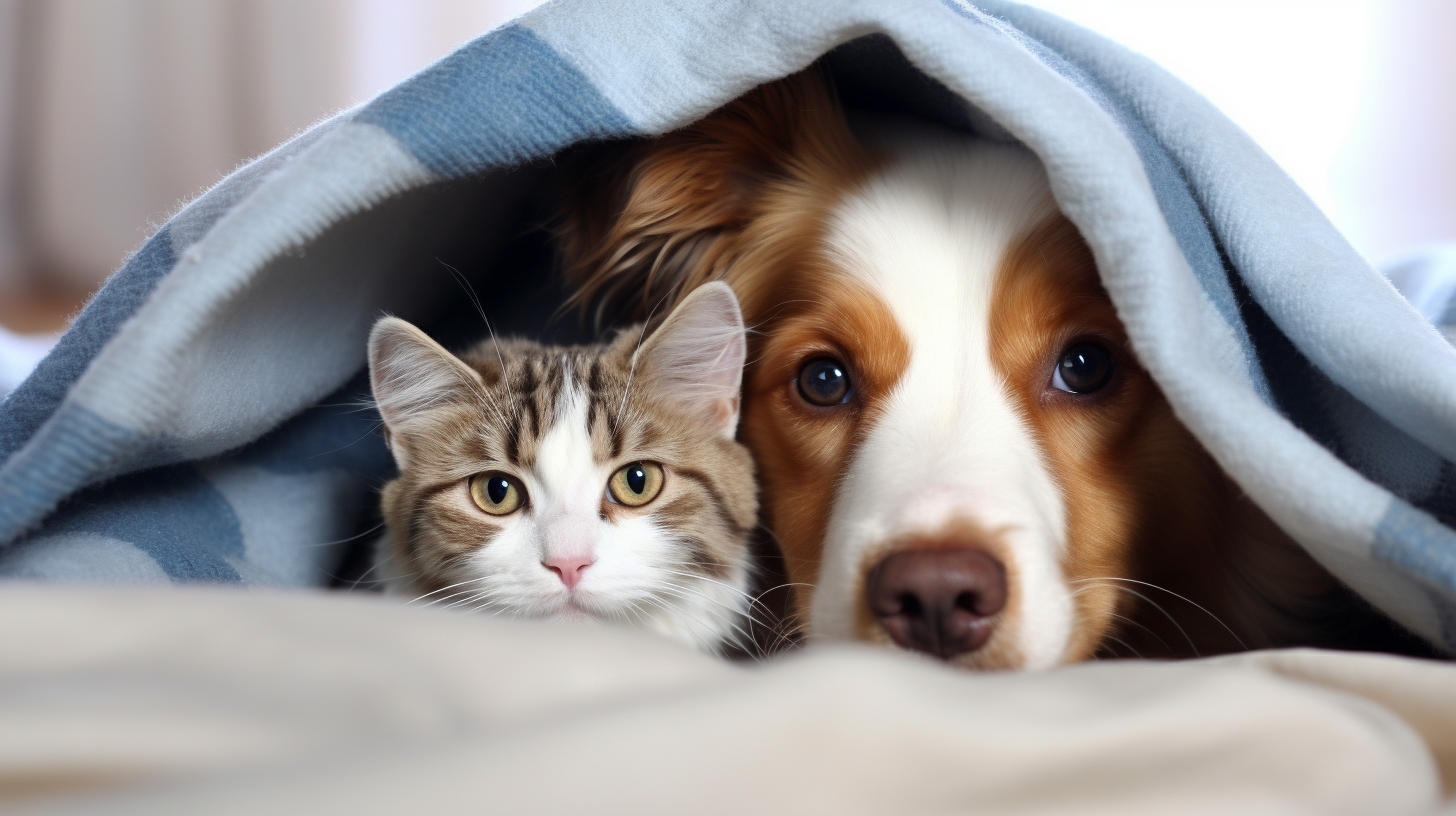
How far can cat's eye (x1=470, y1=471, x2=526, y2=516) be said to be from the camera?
1239 mm

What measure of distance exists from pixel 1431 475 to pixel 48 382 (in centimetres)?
137

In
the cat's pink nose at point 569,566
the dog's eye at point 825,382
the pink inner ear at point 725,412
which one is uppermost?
the dog's eye at point 825,382

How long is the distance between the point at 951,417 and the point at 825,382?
7.8 inches

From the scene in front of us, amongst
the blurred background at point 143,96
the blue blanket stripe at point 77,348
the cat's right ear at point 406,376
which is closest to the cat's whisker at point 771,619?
the cat's right ear at point 406,376

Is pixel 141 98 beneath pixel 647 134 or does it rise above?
beneath

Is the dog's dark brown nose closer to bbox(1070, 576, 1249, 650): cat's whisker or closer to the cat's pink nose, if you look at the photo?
bbox(1070, 576, 1249, 650): cat's whisker

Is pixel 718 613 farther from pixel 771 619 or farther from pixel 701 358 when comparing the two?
pixel 701 358

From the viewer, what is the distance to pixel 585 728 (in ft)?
1.73

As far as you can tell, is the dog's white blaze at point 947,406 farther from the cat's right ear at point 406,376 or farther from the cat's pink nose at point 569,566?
the cat's right ear at point 406,376

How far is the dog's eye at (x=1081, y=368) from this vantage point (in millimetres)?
1299

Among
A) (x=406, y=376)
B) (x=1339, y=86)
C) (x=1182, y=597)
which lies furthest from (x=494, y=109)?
(x=1339, y=86)

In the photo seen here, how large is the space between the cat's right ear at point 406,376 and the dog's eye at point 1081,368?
0.70m

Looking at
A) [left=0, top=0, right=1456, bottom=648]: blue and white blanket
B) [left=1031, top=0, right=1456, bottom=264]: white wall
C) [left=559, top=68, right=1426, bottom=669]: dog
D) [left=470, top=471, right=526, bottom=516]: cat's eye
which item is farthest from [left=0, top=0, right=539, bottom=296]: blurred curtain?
[left=470, top=471, right=526, bottom=516]: cat's eye

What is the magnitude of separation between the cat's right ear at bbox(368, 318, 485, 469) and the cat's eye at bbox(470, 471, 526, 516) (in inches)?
4.4
